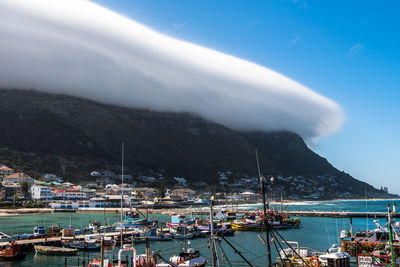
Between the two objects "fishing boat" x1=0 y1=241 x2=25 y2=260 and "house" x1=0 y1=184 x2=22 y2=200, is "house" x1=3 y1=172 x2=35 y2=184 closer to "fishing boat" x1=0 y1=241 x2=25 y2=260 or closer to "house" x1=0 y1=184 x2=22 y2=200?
"house" x1=0 y1=184 x2=22 y2=200

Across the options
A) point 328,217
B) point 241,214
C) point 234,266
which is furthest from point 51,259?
point 328,217

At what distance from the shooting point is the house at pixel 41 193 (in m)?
162

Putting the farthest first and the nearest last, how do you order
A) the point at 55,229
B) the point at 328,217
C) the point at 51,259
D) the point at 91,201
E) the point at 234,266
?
1. the point at 91,201
2. the point at 328,217
3. the point at 55,229
4. the point at 51,259
5. the point at 234,266

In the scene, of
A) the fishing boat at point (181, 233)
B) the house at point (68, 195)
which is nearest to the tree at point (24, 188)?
the house at point (68, 195)

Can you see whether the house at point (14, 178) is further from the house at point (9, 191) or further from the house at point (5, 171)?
the house at point (5, 171)

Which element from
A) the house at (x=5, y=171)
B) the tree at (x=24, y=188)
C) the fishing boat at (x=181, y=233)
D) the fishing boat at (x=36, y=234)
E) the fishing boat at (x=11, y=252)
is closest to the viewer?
the fishing boat at (x=11, y=252)

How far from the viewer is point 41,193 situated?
162 meters

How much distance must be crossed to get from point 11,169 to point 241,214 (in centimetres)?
13395

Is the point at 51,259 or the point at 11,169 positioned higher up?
the point at 11,169

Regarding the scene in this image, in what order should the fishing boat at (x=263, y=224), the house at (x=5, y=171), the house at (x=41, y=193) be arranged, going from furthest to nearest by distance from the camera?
the house at (x=5, y=171), the house at (x=41, y=193), the fishing boat at (x=263, y=224)

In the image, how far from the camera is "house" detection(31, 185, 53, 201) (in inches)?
6368

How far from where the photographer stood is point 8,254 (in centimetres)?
4900

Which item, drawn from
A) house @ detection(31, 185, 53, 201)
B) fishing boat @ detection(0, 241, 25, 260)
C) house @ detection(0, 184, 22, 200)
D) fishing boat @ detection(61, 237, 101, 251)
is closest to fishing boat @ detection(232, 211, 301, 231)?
fishing boat @ detection(61, 237, 101, 251)

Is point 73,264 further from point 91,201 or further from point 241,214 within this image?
point 91,201
